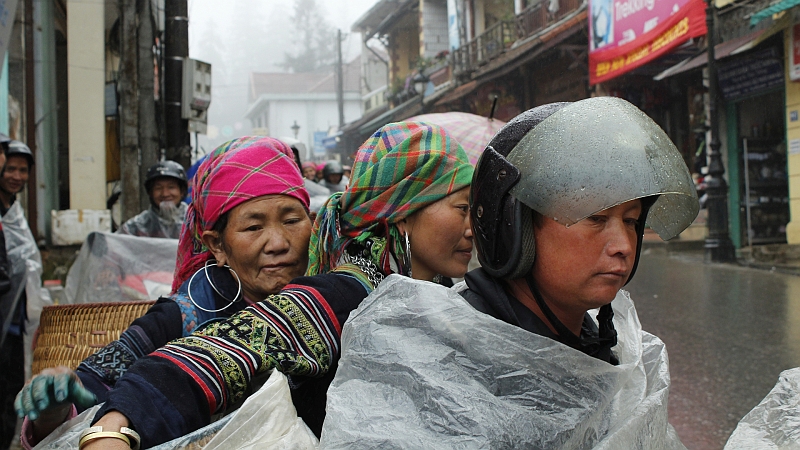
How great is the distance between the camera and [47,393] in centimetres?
154

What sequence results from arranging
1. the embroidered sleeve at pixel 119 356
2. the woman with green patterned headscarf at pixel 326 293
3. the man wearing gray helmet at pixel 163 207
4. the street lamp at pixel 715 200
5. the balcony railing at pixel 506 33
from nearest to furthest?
the woman with green patterned headscarf at pixel 326 293, the embroidered sleeve at pixel 119 356, the man wearing gray helmet at pixel 163 207, the street lamp at pixel 715 200, the balcony railing at pixel 506 33

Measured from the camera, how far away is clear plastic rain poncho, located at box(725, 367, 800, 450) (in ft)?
4.75

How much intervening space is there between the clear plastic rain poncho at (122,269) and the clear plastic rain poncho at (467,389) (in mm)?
2975

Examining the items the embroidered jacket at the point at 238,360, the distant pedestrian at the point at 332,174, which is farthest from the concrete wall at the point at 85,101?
the embroidered jacket at the point at 238,360

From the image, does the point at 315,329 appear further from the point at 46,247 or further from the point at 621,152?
the point at 46,247

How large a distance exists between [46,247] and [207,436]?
7.39 metres

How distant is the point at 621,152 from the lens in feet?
4.50

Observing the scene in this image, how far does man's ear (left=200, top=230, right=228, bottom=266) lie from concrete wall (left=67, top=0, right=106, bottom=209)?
251 inches

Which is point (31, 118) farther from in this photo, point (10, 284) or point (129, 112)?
point (10, 284)

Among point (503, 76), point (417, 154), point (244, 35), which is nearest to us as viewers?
point (417, 154)

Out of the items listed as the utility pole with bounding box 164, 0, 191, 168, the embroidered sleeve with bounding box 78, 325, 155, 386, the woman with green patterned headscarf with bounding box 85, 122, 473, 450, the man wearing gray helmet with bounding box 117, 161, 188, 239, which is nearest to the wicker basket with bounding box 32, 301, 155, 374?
the embroidered sleeve with bounding box 78, 325, 155, 386

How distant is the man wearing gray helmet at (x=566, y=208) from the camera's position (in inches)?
53.7

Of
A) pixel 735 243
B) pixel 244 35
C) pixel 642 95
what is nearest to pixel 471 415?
pixel 735 243

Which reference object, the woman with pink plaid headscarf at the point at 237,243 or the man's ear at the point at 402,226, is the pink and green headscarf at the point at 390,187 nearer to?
the man's ear at the point at 402,226
